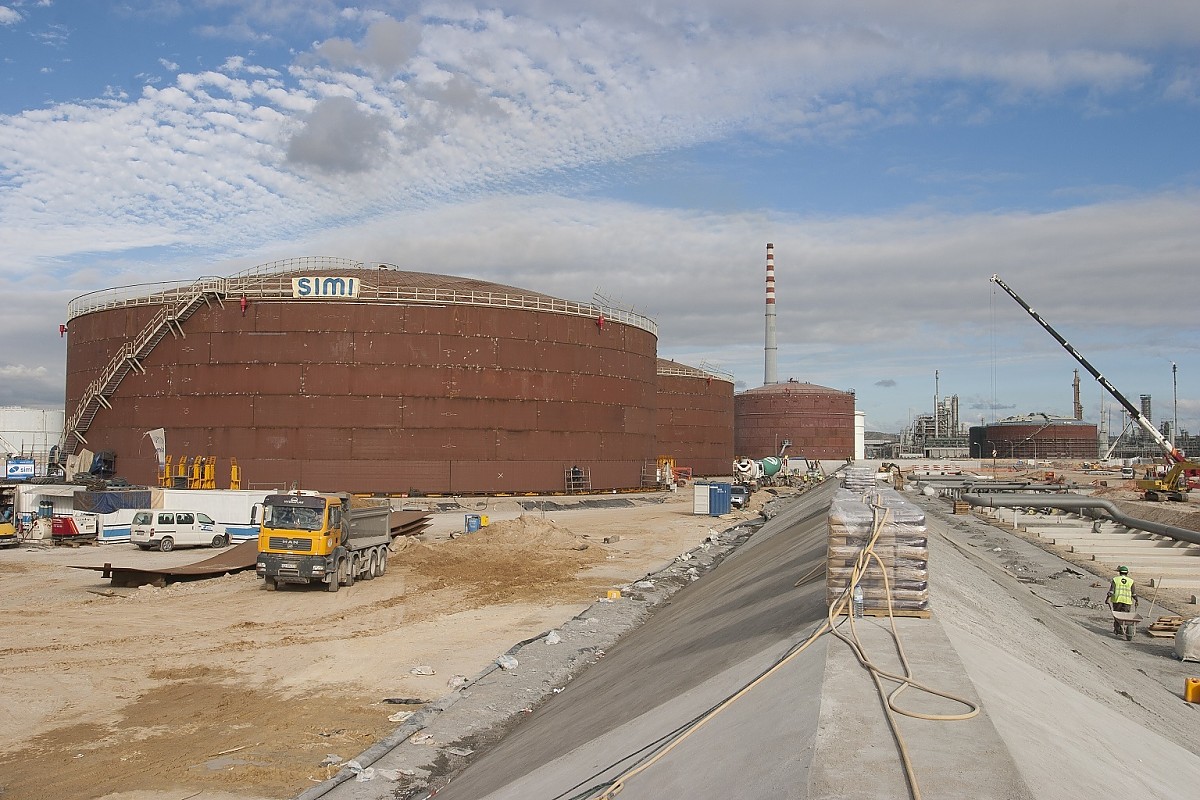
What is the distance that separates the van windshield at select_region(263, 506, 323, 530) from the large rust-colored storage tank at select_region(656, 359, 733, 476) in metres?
71.2

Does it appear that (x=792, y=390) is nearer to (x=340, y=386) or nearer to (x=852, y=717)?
(x=340, y=386)

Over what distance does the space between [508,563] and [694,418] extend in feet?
223

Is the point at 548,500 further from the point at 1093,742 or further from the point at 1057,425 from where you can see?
the point at 1057,425

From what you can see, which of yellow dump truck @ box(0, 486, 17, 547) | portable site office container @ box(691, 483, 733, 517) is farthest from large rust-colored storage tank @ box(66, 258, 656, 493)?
yellow dump truck @ box(0, 486, 17, 547)

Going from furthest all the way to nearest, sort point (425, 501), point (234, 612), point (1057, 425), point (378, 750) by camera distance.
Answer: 1. point (1057, 425)
2. point (425, 501)
3. point (234, 612)
4. point (378, 750)

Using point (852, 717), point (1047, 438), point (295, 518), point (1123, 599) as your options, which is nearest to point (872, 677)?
point (852, 717)

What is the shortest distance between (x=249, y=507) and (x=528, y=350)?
2562 cm

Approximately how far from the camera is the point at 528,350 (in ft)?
198

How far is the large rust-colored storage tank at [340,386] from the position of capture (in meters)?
54.8

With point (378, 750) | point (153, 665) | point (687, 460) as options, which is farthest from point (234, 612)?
point (687, 460)

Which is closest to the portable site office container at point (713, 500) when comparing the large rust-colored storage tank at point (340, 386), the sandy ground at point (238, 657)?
the large rust-colored storage tank at point (340, 386)

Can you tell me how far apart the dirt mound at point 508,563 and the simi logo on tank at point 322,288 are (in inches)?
968

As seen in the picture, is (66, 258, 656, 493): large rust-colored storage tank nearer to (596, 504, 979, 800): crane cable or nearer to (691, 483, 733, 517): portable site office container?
(691, 483, 733, 517): portable site office container

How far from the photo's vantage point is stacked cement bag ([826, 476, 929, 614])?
33.8ft
